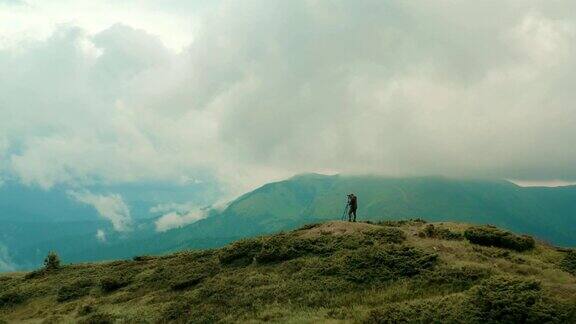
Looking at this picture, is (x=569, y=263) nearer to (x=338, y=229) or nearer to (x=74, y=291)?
(x=338, y=229)

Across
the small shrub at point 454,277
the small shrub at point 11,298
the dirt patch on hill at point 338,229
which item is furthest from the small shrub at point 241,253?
the small shrub at point 11,298

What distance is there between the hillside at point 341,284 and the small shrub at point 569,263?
0.42 ft

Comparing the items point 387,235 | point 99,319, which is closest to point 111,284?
point 99,319

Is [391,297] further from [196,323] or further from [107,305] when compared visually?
[107,305]

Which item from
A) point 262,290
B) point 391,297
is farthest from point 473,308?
point 262,290

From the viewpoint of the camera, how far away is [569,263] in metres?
32.8

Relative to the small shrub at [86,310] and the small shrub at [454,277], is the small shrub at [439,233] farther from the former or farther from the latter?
the small shrub at [86,310]

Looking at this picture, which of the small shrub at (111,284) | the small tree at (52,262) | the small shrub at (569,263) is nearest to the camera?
the small shrub at (569,263)

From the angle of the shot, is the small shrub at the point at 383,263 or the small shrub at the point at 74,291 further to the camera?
the small shrub at the point at 74,291

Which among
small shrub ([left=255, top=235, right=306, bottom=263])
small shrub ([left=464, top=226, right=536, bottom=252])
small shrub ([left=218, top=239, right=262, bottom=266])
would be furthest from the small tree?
small shrub ([left=464, top=226, right=536, bottom=252])

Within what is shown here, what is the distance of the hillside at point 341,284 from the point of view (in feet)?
81.8

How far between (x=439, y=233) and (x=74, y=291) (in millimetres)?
31964

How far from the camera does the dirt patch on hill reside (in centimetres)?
4047

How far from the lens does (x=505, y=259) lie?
3266 cm
